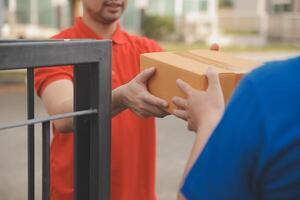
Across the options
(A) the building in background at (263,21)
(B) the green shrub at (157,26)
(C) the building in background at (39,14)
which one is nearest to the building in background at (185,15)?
(B) the green shrub at (157,26)

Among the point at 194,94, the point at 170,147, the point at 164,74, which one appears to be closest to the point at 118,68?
the point at 164,74

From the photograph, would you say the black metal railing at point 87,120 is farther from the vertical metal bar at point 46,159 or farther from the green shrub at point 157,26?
the green shrub at point 157,26

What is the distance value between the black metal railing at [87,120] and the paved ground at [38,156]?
9.84 feet

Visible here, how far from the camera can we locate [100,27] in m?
2.19

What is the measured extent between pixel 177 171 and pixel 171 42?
50.4ft

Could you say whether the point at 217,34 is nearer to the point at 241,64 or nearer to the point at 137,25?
the point at 137,25

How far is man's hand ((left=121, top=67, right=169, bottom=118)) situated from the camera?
156 centimetres

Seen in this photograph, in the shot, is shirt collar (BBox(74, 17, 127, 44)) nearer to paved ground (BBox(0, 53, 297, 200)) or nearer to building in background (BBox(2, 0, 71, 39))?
paved ground (BBox(0, 53, 297, 200))

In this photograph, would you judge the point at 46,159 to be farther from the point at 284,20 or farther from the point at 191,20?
the point at 284,20

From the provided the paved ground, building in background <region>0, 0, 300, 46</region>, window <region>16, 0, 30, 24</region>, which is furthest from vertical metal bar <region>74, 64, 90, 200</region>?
window <region>16, 0, 30, 24</region>

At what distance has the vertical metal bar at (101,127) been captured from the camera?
1528 mm

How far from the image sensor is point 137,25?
2211 cm

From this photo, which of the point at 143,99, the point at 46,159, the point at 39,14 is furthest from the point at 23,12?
the point at 46,159

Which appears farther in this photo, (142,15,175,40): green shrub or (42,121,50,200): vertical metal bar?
(142,15,175,40): green shrub
